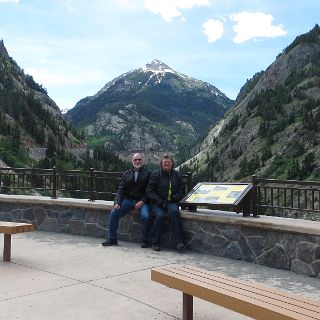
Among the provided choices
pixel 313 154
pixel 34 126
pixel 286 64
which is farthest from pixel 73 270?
pixel 286 64

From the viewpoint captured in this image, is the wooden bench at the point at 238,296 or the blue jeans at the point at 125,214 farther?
the blue jeans at the point at 125,214

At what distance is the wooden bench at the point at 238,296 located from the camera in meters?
3.43

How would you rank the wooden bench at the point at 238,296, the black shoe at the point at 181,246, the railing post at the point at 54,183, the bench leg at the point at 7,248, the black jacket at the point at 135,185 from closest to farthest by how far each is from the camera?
the wooden bench at the point at 238,296
the bench leg at the point at 7,248
the black shoe at the point at 181,246
the black jacket at the point at 135,185
the railing post at the point at 54,183

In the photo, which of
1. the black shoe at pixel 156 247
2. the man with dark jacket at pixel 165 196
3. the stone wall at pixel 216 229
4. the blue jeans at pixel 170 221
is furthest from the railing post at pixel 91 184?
the black shoe at pixel 156 247

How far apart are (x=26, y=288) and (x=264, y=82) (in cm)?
9724

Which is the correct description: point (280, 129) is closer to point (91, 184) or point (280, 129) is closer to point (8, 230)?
point (91, 184)

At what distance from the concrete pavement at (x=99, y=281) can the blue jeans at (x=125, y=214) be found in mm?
310

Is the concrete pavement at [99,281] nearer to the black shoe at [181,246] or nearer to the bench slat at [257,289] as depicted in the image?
the black shoe at [181,246]

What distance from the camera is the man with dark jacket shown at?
8.04 m

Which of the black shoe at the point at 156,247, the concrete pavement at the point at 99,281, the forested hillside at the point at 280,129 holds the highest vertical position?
the forested hillside at the point at 280,129

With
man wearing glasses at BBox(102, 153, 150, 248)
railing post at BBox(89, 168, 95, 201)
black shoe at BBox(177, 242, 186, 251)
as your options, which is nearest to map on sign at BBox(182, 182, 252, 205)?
black shoe at BBox(177, 242, 186, 251)

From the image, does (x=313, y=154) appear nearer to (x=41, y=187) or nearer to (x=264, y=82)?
(x=41, y=187)

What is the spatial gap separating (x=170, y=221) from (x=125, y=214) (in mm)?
961

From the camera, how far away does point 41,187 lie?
34.7 feet
